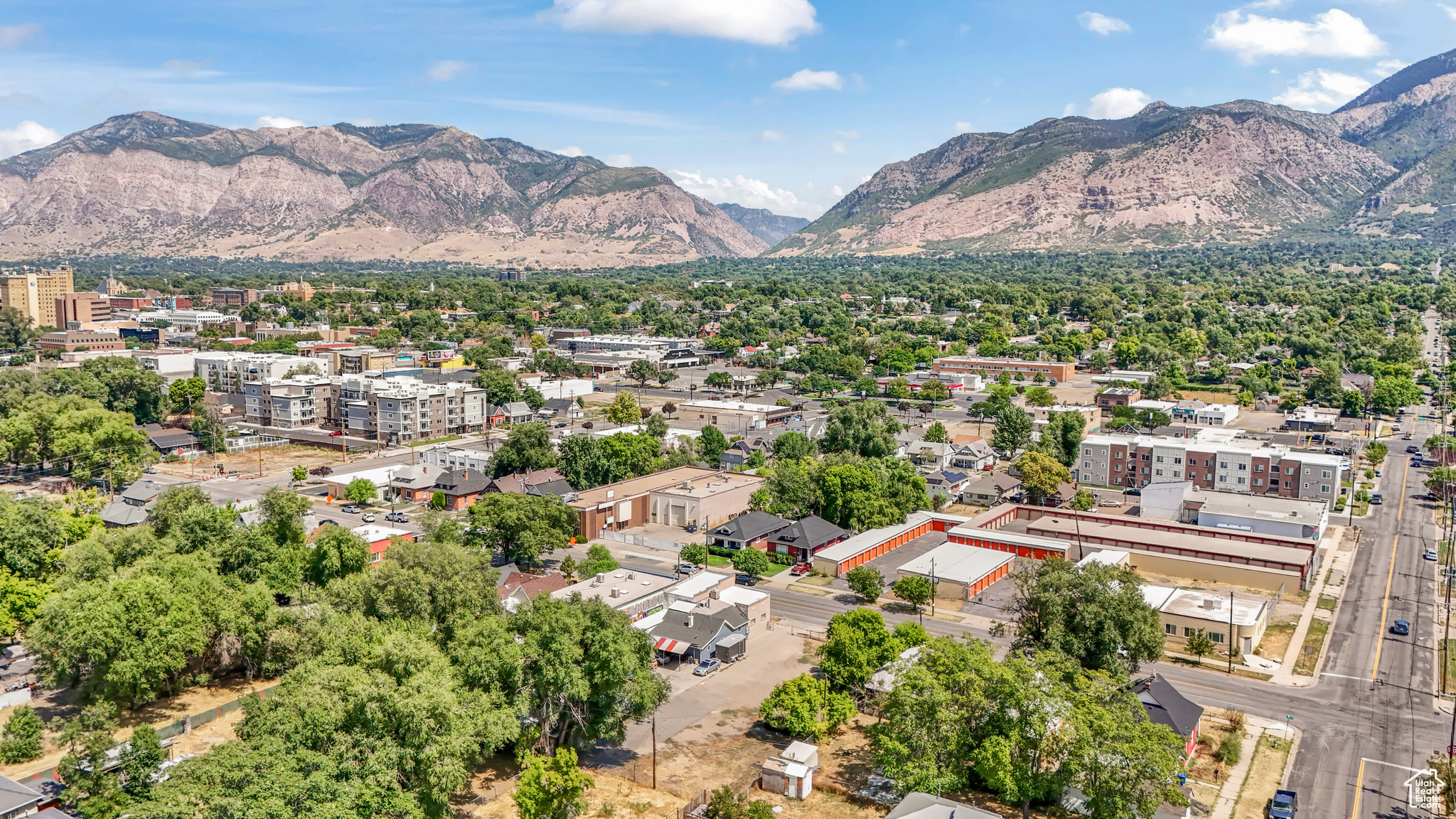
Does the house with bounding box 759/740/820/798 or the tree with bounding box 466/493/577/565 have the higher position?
the tree with bounding box 466/493/577/565

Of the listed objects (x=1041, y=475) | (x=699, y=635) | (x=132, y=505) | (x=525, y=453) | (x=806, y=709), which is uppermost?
(x=525, y=453)

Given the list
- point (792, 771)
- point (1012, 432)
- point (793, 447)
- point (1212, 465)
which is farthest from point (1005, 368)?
point (792, 771)

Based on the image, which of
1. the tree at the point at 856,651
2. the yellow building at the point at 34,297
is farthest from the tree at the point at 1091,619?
the yellow building at the point at 34,297

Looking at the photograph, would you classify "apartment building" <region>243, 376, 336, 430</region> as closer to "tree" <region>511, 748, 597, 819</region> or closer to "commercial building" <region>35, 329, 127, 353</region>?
"commercial building" <region>35, 329, 127, 353</region>

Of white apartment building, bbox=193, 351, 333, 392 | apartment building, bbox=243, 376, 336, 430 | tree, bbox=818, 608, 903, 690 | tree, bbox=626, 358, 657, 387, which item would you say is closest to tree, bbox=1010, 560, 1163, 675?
tree, bbox=818, 608, 903, 690

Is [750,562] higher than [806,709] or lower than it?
higher

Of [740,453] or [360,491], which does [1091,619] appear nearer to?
[740,453]

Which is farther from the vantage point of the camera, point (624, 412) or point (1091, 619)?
point (624, 412)
